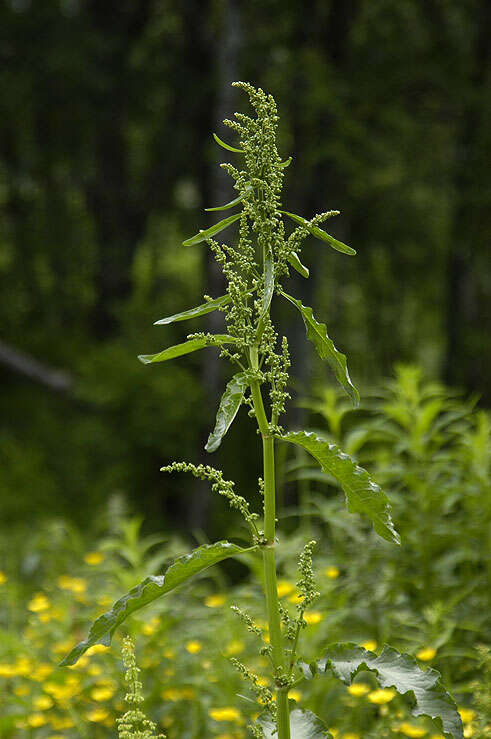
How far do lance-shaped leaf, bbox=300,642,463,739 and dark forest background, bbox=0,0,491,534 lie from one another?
442cm

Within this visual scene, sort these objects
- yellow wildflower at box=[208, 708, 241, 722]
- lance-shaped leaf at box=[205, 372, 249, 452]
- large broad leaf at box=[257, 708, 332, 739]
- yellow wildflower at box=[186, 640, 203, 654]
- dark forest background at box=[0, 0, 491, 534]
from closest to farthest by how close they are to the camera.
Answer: lance-shaped leaf at box=[205, 372, 249, 452] → large broad leaf at box=[257, 708, 332, 739] → yellow wildflower at box=[208, 708, 241, 722] → yellow wildflower at box=[186, 640, 203, 654] → dark forest background at box=[0, 0, 491, 534]

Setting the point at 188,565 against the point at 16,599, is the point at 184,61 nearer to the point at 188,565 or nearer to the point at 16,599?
the point at 16,599

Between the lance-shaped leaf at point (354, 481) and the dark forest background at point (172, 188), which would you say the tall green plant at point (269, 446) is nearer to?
the lance-shaped leaf at point (354, 481)

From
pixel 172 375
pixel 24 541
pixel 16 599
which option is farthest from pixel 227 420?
pixel 172 375

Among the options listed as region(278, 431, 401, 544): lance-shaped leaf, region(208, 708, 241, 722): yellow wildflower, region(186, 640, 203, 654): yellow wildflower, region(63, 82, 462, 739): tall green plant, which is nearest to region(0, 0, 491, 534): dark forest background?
region(186, 640, 203, 654): yellow wildflower

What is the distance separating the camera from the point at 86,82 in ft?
19.3

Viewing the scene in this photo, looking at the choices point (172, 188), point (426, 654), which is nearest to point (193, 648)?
point (426, 654)

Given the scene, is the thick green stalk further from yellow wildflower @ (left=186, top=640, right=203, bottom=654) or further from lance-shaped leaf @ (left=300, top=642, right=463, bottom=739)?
yellow wildflower @ (left=186, top=640, right=203, bottom=654)

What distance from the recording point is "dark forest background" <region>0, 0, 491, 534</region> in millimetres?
5656

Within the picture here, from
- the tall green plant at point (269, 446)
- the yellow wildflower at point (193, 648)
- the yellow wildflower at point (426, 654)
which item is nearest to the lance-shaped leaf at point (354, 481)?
the tall green plant at point (269, 446)

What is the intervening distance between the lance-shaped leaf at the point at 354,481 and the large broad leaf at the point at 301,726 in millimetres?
352

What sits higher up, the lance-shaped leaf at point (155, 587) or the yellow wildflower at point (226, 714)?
the yellow wildflower at point (226, 714)

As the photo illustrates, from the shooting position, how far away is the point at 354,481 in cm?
112

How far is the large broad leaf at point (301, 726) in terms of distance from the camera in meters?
1.22
